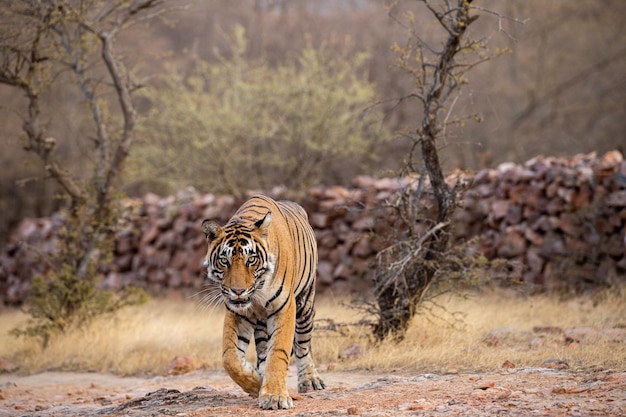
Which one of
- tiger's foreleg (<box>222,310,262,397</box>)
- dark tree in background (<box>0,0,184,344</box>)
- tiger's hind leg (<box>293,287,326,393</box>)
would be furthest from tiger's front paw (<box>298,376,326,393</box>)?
dark tree in background (<box>0,0,184,344</box>)

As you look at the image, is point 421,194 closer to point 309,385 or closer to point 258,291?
point 309,385

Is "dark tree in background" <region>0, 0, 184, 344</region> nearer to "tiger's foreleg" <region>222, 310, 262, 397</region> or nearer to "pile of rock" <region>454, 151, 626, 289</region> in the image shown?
"pile of rock" <region>454, 151, 626, 289</region>

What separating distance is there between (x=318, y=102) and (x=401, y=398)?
10.7 meters

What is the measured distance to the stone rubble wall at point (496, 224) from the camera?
11922 millimetres

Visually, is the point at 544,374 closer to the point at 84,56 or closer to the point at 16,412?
the point at 16,412

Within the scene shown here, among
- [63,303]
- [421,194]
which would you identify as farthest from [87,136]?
[421,194]

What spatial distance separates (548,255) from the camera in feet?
40.8

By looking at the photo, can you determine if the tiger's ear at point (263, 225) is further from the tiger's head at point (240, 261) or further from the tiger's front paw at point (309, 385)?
the tiger's front paw at point (309, 385)

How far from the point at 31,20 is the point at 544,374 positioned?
8.19 m

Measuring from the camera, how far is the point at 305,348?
23.5ft

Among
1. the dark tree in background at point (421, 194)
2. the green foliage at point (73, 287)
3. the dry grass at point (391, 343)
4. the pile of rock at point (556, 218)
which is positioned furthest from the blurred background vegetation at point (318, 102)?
the dry grass at point (391, 343)

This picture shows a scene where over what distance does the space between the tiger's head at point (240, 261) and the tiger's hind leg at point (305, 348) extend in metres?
1.09

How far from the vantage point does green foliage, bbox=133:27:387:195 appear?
52.5 feet

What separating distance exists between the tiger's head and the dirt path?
850 millimetres
